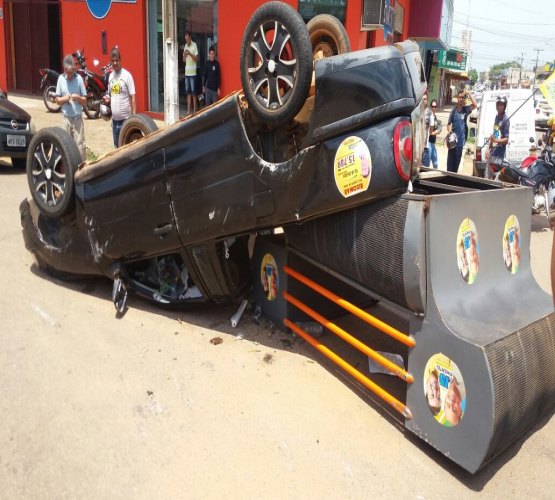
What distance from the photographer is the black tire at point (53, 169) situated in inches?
195

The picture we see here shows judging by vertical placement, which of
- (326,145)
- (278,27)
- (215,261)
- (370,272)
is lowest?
(215,261)

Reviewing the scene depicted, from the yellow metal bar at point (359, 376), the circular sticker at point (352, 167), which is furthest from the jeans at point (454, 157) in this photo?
the circular sticker at point (352, 167)

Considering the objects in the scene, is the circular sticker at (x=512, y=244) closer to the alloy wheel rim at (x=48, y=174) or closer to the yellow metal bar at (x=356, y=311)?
the yellow metal bar at (x=356, y=311)

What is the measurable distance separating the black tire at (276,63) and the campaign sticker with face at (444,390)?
5.54 feet

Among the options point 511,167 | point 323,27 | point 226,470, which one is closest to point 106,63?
point 511,167

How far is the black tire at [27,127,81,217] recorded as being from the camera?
4.94 metres

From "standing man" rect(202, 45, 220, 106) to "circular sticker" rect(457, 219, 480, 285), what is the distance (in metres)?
11.6

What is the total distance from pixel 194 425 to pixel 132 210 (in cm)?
186

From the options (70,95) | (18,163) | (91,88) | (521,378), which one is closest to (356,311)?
(521,378)

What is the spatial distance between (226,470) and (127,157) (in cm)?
250

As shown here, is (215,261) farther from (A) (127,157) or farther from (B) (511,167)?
(B) (511,167)

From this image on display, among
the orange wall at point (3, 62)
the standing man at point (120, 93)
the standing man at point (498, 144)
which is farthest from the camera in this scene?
the orange wall at point (3, 62)

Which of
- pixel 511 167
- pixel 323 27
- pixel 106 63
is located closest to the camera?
pixel 323 27

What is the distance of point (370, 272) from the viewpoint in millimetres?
3414
